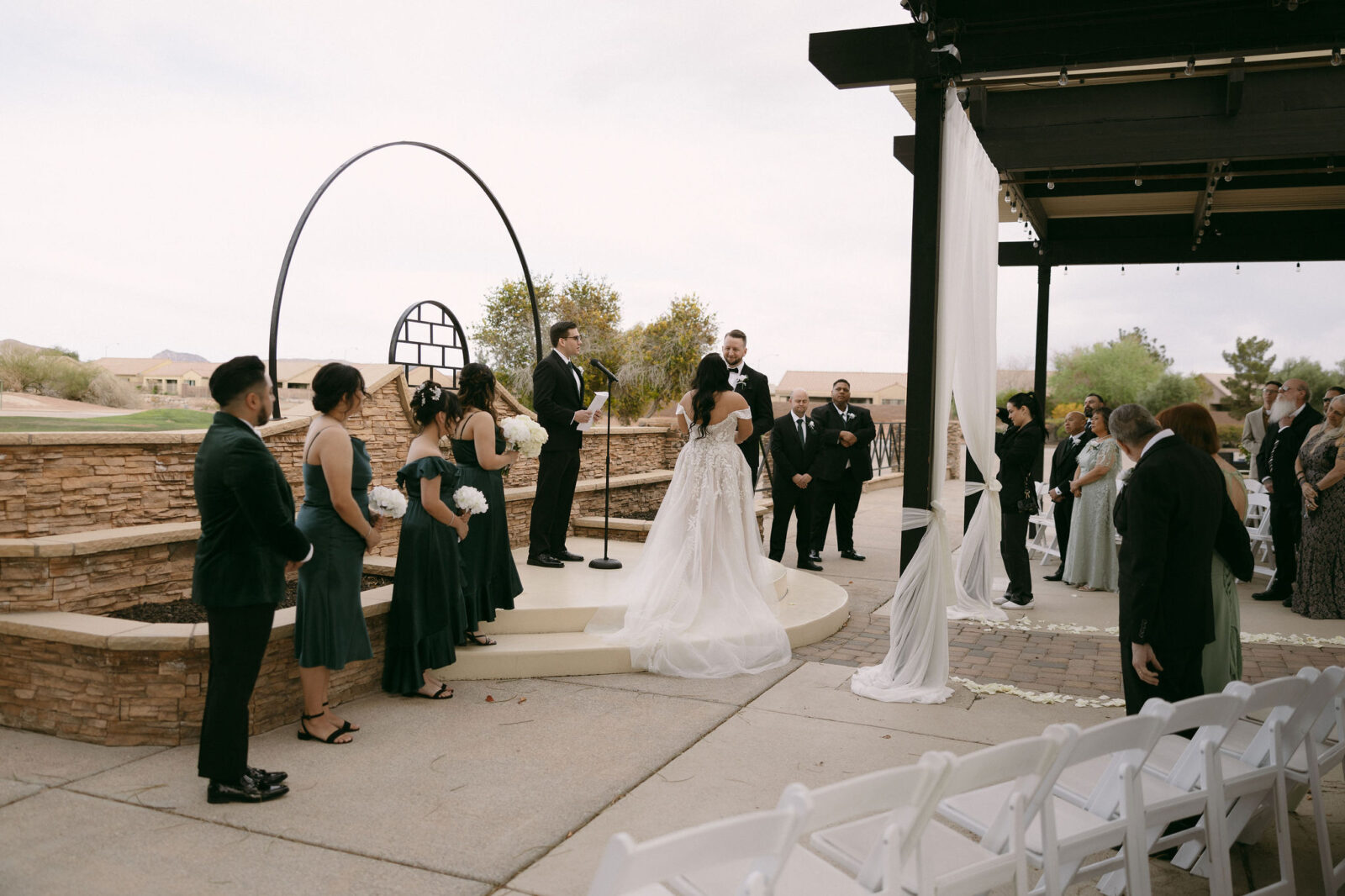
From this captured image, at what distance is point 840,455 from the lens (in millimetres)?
9555

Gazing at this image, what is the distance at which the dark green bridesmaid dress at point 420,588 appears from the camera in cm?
486

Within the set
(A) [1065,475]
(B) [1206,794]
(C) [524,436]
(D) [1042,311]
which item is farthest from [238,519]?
(D) [1042,311]

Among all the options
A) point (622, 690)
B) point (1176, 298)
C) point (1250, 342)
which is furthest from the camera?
A: point (1176, 298)

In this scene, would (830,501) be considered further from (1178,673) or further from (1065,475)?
(1178,673)

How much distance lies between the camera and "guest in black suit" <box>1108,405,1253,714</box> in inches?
132

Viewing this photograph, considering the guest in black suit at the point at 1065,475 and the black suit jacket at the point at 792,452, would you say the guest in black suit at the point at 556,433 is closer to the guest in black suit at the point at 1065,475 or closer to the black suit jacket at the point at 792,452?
the black suit jacket at the point at 792,452

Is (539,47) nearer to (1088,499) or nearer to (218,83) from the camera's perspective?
(218,83)

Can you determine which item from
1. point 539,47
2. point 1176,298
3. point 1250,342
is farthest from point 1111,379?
point 539,47

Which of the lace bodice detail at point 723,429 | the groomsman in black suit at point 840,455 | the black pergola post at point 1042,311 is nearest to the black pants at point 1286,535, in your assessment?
the black pergola post at point 1042,311

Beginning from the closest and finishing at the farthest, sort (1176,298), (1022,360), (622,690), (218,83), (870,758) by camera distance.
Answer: (870,758)
(622,690)
(218,83)
(1176,298)
(1022,360)

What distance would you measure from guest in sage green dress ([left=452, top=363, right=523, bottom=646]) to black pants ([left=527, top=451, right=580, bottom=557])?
1.71m

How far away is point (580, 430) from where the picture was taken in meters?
7.28

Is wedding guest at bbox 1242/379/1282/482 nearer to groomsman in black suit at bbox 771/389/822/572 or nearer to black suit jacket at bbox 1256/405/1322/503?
black suit jacket at bbox 1256/405/1322/503

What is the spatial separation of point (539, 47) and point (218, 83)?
9467 mm
